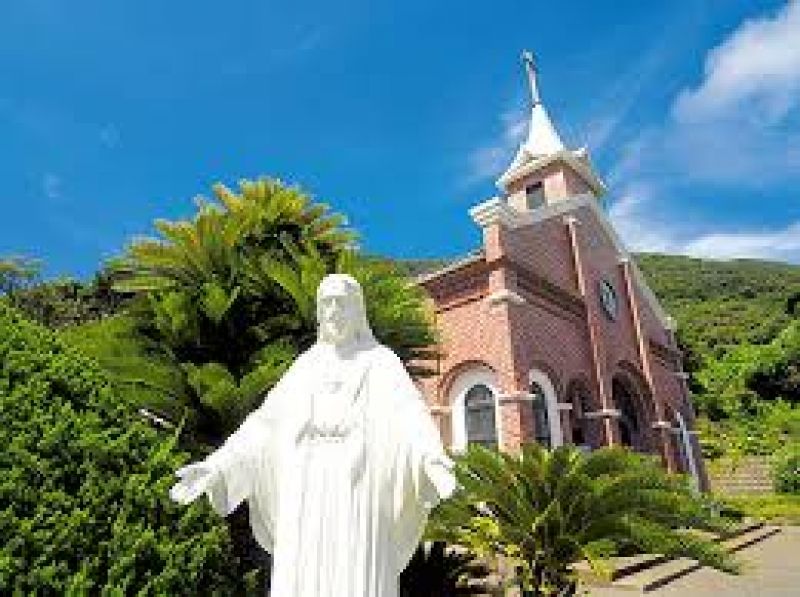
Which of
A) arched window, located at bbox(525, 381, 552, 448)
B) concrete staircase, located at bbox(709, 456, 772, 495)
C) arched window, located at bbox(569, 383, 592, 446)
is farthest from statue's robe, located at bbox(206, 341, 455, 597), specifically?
concrete staircase, located at bbox(709, 456, 772, 495)

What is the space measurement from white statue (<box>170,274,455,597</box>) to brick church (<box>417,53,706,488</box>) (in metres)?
11.7

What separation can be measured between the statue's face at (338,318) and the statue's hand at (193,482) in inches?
36.4

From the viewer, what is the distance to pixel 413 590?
28.2ft

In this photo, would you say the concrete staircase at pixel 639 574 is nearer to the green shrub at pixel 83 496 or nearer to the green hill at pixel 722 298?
the green shrub at pixel 83 496

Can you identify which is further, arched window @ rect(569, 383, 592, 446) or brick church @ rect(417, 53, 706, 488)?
arched window @ rect(569, 383, 592, 446)

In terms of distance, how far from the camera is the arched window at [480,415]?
676 inches

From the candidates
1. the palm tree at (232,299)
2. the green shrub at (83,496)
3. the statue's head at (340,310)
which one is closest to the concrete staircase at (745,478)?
the palm tree at (232,299)

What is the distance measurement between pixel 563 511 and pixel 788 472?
22845 mm

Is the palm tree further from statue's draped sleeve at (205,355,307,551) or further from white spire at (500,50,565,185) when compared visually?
white spire at (500,50,565,185)

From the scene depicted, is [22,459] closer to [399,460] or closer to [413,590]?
[399,460]

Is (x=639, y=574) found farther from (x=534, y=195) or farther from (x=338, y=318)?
(x=534, y=195)

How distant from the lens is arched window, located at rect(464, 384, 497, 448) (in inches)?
676

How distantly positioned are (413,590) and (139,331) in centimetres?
407

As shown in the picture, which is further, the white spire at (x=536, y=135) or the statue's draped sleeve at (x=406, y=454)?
the white spire at (x=536, y=135)
